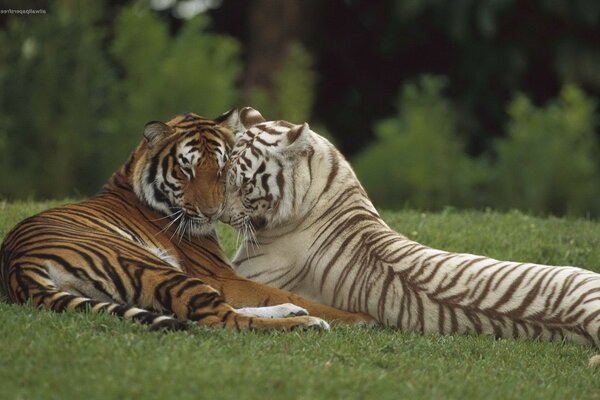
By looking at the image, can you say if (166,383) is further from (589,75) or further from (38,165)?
(589,75)

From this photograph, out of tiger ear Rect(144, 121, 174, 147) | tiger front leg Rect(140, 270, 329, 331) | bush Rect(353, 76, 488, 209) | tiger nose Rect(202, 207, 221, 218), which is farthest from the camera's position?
bush Rect(353, 76, 488, 209)

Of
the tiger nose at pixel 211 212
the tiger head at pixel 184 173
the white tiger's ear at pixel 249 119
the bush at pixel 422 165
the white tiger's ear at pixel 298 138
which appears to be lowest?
the bush at pixel 422 165

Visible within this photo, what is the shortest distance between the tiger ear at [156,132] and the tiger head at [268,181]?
1.31 ft

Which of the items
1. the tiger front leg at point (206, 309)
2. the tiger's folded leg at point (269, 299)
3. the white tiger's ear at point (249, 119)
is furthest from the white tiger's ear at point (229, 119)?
the tiger front leg at point (206, 309)

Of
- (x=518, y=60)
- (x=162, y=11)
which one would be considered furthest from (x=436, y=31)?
(x=162, y=11)

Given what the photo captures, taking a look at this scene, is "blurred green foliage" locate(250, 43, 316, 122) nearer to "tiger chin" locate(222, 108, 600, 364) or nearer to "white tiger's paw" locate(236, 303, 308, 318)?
"tiger chin" locate(222, 108, 600, 364)

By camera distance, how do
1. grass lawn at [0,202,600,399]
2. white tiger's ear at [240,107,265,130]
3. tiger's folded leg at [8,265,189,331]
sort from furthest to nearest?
white tiger's ear at [240,107,265,130] < tiger's folded leg at [8,265,189,331] < grass lawn at [0,202,600,399]

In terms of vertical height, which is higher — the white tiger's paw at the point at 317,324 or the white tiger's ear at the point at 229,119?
the white tiger's ear at the point at 229,119

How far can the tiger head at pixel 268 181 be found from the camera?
7.20m

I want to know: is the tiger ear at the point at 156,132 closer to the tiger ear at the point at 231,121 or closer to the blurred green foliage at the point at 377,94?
the tiger ear at the point at 231,121

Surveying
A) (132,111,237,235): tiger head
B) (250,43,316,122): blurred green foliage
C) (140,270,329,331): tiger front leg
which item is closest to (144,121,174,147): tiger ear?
(132,111,237,235): tiger head

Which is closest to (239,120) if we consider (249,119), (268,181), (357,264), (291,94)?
(249,119)

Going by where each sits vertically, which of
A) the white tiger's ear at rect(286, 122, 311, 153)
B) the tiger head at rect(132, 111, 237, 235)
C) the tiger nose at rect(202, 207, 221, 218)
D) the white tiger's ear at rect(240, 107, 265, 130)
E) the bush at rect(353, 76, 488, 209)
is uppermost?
the white tiger's ear at rect(240, 107, 265, 130)

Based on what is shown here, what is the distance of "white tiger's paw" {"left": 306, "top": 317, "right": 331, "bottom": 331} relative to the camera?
242 inches
